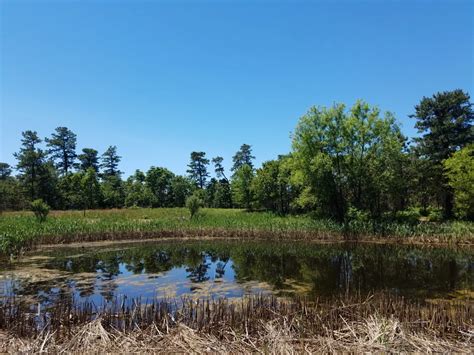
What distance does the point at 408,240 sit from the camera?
82.2ft

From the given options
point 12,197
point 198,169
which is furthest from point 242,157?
point 12,197

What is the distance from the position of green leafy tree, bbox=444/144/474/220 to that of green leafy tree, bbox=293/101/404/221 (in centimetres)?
518

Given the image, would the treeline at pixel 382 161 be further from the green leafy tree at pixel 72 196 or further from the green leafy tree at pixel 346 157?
the green leafy tree at pixel 72 196

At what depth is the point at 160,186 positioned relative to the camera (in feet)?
232

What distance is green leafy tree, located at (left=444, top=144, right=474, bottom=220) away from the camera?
2827 cm

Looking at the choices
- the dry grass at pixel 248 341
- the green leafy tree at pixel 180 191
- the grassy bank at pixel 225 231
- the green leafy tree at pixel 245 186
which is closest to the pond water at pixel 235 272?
the grassy bank at pixel 225 231

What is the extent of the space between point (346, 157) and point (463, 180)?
10.7 metres

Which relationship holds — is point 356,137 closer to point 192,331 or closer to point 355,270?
point 355,270

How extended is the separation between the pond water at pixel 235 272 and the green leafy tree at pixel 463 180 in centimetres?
884

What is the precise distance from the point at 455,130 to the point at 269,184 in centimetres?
2507

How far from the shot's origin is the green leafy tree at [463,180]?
28266 millimetres

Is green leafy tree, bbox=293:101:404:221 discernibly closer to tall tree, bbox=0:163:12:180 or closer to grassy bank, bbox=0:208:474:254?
grassy bank, bbox=0:208:474:254

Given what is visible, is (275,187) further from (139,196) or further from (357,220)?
(139,196)

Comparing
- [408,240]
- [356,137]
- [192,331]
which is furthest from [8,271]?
[356,137]
